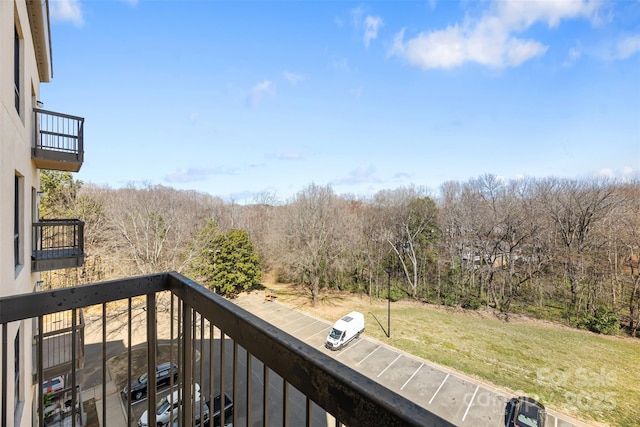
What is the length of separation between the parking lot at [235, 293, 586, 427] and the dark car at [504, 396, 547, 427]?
16 cm

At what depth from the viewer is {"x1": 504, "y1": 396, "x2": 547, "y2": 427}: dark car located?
7316 millimetres

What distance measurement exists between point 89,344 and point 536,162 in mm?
27008

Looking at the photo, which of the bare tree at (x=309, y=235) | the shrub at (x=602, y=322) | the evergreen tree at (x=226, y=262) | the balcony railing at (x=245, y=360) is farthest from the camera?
the bare tree at (x=309, y=235)

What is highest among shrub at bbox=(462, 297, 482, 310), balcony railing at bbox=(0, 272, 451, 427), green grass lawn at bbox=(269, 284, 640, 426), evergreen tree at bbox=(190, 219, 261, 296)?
balcony railing at bbox=(0, 272, 451, 427)

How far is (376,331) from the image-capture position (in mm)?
13148

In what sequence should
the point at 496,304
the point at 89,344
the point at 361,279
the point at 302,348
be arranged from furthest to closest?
the point at 361,279, the point at 496,304, the point at 89,344, the point at 302,348

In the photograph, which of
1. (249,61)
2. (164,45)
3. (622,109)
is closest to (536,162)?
(622,109)

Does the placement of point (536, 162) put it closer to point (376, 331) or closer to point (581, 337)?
point (581, 337)

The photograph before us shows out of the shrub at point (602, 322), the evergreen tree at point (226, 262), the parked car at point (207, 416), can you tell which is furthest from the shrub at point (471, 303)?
the parked car at point (207, 416)

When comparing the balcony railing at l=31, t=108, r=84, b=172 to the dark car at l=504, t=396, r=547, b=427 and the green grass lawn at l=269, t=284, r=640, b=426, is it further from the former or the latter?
the green grass lawn at l=269, t=284, r=640, b=426

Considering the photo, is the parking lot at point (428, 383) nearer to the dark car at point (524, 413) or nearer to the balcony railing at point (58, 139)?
the dark car at point (524, 413)

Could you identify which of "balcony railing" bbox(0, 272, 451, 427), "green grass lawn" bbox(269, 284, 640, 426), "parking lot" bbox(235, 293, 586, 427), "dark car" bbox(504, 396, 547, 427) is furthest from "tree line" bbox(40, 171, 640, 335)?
"balcony railing" bbox(0, 272, 451, 427)

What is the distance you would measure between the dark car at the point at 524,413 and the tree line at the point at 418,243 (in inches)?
321

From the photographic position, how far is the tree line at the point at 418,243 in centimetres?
1352
